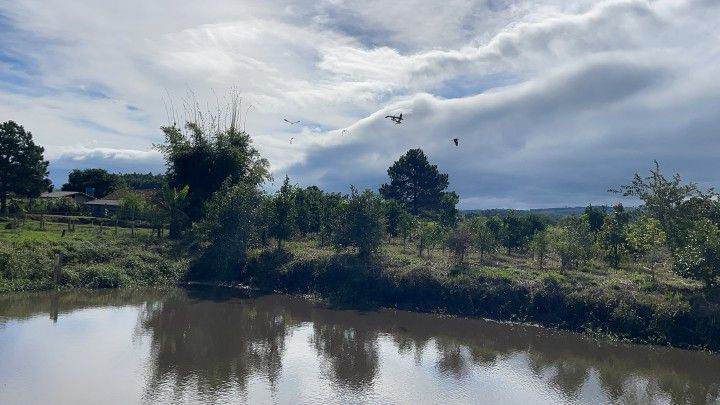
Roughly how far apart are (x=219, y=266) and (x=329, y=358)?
574 inches

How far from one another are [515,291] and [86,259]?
2150cm

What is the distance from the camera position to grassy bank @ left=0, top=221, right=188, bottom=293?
25484 millimetres

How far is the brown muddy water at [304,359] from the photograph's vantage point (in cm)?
1454

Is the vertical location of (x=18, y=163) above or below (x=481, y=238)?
above

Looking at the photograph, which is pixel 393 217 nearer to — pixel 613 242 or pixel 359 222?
pixel 359 222

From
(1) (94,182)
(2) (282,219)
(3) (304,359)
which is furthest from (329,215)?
(1) (94,182)

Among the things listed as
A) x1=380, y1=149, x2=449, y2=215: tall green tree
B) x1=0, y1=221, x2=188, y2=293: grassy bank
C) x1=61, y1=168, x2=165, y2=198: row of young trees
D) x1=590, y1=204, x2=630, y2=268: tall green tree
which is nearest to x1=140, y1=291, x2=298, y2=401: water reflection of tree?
x1=0, y1=221, x2=188, y2=293: grassy bank

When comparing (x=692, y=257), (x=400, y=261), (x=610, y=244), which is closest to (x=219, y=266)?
(x=400, y=261)

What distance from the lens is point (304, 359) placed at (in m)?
17.9

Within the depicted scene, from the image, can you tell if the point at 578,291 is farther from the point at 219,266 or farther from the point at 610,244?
the point at 219,266

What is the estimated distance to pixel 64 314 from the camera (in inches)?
869

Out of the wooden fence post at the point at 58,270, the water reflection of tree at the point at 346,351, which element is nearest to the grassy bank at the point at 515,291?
the water reflection of tree at the point at 346,351

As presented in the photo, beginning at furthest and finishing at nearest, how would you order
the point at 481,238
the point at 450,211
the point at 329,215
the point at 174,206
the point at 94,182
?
the point at 94,182 < the point at 450,211 < the point at 174,206 < the point at 329,215 < the point at 481,238

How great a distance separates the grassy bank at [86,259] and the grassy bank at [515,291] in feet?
16.5
